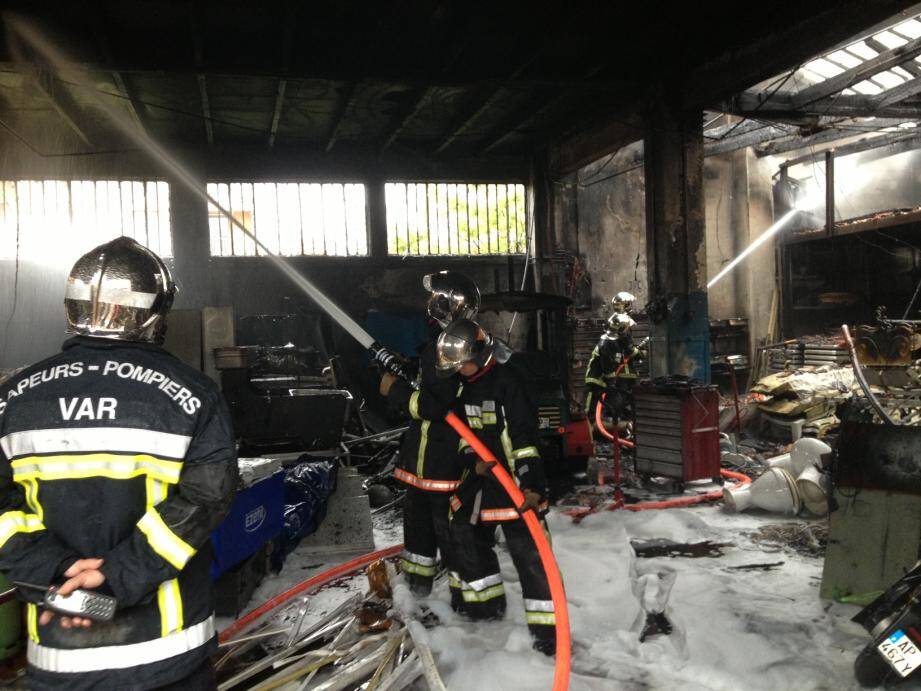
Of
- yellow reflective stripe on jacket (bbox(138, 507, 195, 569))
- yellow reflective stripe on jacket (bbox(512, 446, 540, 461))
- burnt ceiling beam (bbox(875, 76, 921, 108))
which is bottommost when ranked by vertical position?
yellow reflective stripe on jacket (bbox(512, 446, 540, 461))

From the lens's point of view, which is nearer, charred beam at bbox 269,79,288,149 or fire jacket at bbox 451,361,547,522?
fire jacket at bbox 451,361,547,522

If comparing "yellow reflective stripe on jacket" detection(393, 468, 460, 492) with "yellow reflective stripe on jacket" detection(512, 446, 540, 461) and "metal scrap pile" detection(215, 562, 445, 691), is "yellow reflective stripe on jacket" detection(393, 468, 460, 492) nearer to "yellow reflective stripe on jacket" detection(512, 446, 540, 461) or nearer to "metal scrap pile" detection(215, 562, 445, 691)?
"yellow reflective stripe on jacket" detection(512, 446, 540, 461)

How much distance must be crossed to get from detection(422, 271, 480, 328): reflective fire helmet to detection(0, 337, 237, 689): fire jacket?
2889mm

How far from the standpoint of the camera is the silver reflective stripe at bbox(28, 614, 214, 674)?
1.83 m

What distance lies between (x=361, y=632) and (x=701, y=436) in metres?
4.63

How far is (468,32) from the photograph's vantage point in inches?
303

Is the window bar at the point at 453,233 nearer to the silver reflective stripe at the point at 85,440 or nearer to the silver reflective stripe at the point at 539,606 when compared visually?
the silver reflective stripe at the point at 539,606

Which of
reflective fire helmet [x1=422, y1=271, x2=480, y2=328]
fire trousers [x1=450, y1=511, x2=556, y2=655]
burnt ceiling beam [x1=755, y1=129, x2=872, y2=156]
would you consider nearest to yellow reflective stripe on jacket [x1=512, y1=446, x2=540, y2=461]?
fire trousers [x1=450, y1=511, x2=556, y2=655]

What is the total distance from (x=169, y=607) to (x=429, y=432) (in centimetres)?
236

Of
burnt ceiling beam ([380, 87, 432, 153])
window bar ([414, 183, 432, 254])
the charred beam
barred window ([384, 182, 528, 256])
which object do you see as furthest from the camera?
window bar ([414, 183, 432, 254])

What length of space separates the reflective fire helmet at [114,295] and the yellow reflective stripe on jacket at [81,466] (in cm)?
37

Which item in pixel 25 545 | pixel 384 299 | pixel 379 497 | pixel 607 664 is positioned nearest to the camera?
pixel 25 545

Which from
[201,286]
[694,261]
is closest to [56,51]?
[201,286]

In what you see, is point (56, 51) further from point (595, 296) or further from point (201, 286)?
point (595, 296)
